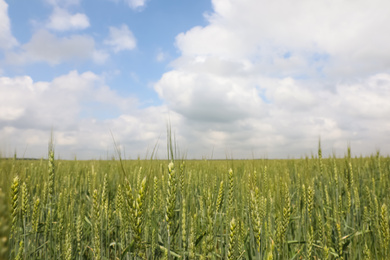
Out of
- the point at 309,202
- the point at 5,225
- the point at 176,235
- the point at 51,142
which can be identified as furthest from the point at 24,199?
the point at 309,202

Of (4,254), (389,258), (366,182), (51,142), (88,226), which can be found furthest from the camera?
(366,182)

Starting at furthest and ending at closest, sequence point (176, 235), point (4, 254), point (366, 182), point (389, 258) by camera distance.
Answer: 1. point (366, 182)
2. point (176, 235)
3. point (389, 258)
4. point (4, 254)

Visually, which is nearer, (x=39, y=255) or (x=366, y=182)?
(x=39, y=255)

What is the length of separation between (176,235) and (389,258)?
1638 millimetres

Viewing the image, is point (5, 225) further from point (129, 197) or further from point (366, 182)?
point (366, 182)

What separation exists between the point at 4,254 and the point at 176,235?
216cm

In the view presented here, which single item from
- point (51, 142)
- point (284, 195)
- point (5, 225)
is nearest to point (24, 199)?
point (51, 142)

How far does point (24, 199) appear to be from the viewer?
1.87 metres

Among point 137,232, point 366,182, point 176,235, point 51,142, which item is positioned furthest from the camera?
point 366,182

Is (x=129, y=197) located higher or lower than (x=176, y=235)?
higher

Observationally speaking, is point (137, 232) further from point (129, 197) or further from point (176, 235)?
point (176, 235)

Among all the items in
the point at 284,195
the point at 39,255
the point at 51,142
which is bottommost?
the point at 39,255

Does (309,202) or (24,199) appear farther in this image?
(309,202)

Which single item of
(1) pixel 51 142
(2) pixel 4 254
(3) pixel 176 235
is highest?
(1) pixel 51 142
